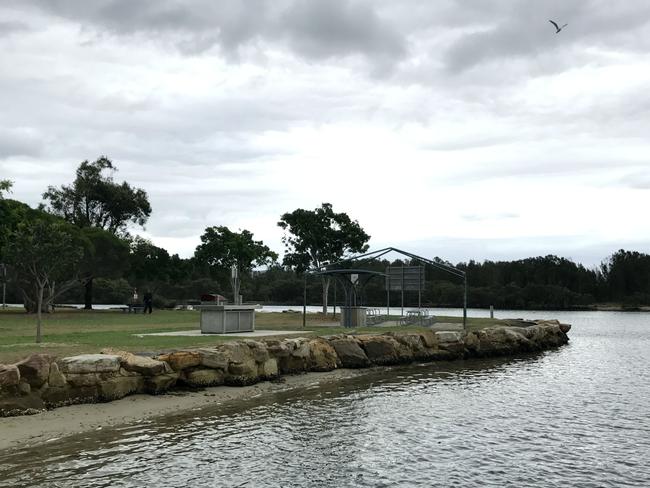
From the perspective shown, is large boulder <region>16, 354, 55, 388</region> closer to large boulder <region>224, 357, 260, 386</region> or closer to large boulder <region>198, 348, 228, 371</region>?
large boulder <region>198, 348, 228, 371</region>

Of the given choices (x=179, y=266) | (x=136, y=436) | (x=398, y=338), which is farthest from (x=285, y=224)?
(x=136, y=436)

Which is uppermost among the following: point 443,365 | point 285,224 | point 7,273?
point 285,224

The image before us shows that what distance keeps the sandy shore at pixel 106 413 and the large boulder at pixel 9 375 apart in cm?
82

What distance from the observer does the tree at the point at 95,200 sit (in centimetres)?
6075

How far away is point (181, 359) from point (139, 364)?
166cm

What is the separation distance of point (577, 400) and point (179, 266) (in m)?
51.2

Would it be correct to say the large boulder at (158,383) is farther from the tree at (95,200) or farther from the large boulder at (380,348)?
the tree at (95,200)

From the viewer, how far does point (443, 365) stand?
2945cm

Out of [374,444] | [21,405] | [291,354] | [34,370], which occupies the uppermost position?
[34,370]

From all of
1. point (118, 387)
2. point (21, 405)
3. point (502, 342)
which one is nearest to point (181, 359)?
point (118, 387)

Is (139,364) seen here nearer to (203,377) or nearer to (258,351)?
(203,377)

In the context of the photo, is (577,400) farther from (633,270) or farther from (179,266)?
(633,270)

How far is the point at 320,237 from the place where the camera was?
5484 centimetres

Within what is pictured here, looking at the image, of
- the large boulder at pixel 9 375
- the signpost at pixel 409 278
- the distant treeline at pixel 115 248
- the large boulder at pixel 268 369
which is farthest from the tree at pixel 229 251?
the large boulder at pixel 9 375
